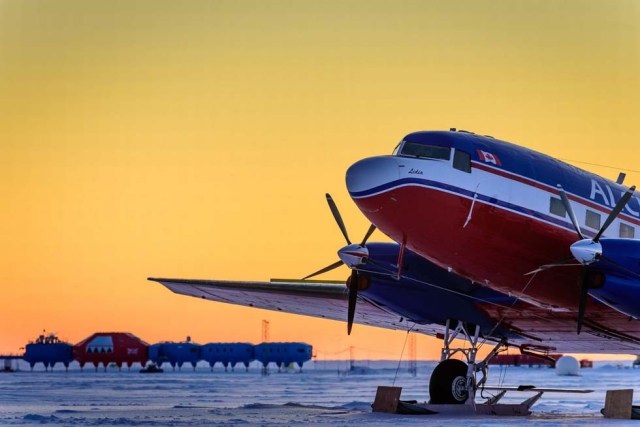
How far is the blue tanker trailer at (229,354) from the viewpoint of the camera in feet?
383

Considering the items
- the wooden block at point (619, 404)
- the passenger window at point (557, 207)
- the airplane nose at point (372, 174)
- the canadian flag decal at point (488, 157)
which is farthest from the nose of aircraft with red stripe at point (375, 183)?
the wooden block at point (619, 404)

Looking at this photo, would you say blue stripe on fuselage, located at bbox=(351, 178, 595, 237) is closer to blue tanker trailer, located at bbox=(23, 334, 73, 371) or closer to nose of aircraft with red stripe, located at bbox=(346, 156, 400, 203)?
nose of aircraft with red stripe, located at bbox=(346, 156, 400, 203)

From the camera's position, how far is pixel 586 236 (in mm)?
25438

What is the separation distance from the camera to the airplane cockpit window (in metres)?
24.4

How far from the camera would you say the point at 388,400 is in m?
27.5

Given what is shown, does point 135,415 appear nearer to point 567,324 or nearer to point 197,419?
point 197,419

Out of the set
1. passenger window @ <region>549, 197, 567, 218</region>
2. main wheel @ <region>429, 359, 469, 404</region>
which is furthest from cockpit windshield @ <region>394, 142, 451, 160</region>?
main wheel @ <region>429, 359, 469, 404</region>

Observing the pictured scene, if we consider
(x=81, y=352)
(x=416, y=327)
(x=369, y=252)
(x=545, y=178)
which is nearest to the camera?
(x=545, y=178)

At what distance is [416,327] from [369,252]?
4.03m

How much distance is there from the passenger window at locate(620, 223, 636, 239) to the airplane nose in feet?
22.6

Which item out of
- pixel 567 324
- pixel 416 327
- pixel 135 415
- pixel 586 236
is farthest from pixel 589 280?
pixel 135 415

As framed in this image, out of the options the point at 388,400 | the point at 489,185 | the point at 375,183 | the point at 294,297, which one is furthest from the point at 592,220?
the point at 294,297

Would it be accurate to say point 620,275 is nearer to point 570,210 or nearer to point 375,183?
point 570,210

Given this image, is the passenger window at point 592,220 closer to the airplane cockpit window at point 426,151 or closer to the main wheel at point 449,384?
the airplane cockpit window at point 426,151
